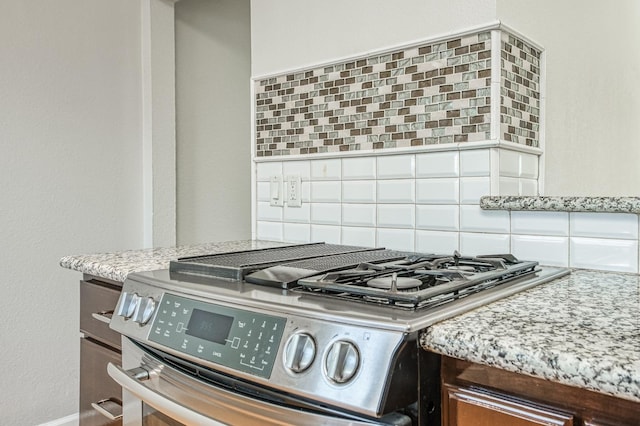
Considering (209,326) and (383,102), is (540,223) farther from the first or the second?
(209,326)

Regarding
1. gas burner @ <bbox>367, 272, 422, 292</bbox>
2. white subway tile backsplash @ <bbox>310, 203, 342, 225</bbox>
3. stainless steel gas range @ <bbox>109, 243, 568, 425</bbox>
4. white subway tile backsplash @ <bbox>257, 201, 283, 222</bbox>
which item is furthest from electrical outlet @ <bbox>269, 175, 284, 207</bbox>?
gas burner @ <bbox>367, 272, 422, 292</bbox>

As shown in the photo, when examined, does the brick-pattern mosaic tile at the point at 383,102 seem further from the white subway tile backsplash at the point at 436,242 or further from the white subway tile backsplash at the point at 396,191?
the white subway tile backsplash at the point at 436,242

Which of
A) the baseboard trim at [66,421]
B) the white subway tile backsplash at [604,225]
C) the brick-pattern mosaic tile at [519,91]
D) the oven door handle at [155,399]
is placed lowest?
the baseboard trim at [66,421]

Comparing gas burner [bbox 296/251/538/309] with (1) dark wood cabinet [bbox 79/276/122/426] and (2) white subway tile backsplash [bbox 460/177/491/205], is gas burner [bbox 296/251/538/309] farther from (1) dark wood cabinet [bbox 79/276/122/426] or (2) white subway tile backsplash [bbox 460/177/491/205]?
(1) dark wood cabinet [bbox 79/276/122/426]

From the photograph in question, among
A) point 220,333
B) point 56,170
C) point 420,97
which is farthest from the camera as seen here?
point 56,170

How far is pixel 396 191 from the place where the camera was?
58.9 inches

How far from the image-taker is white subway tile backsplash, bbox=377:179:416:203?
1.46 m

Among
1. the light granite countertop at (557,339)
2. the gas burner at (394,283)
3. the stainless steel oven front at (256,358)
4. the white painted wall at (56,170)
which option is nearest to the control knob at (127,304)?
the stainless steel oven front at (256,358)

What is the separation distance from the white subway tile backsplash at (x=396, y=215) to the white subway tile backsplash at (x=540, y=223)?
0.95 feet

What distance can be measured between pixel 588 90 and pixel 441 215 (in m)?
0.86

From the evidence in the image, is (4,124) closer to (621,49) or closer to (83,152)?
(83,152)

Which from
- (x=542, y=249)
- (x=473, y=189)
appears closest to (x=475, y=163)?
(x=473, y=189)

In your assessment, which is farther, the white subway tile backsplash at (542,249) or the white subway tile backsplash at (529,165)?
the white subway tile backsplash at (529,165)

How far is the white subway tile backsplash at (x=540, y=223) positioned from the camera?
1.22m
